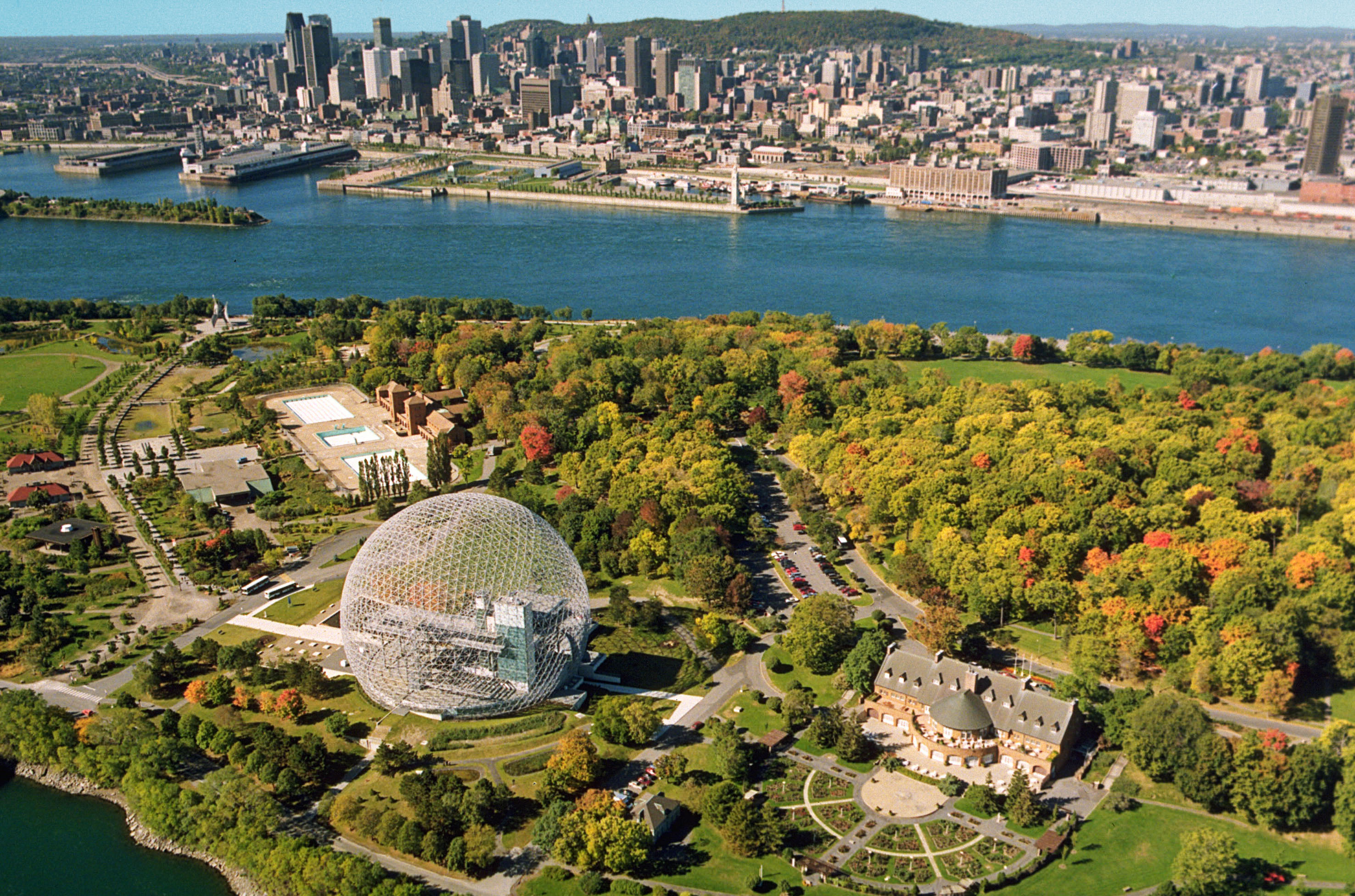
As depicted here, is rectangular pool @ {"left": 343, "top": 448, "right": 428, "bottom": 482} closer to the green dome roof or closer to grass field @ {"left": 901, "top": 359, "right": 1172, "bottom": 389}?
the green dome roof

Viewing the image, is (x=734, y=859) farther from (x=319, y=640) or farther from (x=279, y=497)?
(x=279, y=497)

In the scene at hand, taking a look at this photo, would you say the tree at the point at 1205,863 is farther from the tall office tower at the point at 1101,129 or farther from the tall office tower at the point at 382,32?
the tall office tower at the point at 382,32

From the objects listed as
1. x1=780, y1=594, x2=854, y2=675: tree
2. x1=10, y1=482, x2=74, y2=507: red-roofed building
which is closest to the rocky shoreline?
x1=780, y1=594, x2=854, y2=675: tree

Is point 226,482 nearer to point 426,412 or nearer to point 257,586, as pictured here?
point 257,586

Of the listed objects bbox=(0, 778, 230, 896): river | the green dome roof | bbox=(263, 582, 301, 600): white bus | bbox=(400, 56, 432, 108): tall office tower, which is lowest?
bbox=(0, 778, 230, 896): river

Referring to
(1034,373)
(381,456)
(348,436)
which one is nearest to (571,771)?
(381,456)

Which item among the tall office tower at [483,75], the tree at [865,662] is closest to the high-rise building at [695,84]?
the tall office tower at [483,75]

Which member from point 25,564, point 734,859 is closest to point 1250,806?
point 734,859
